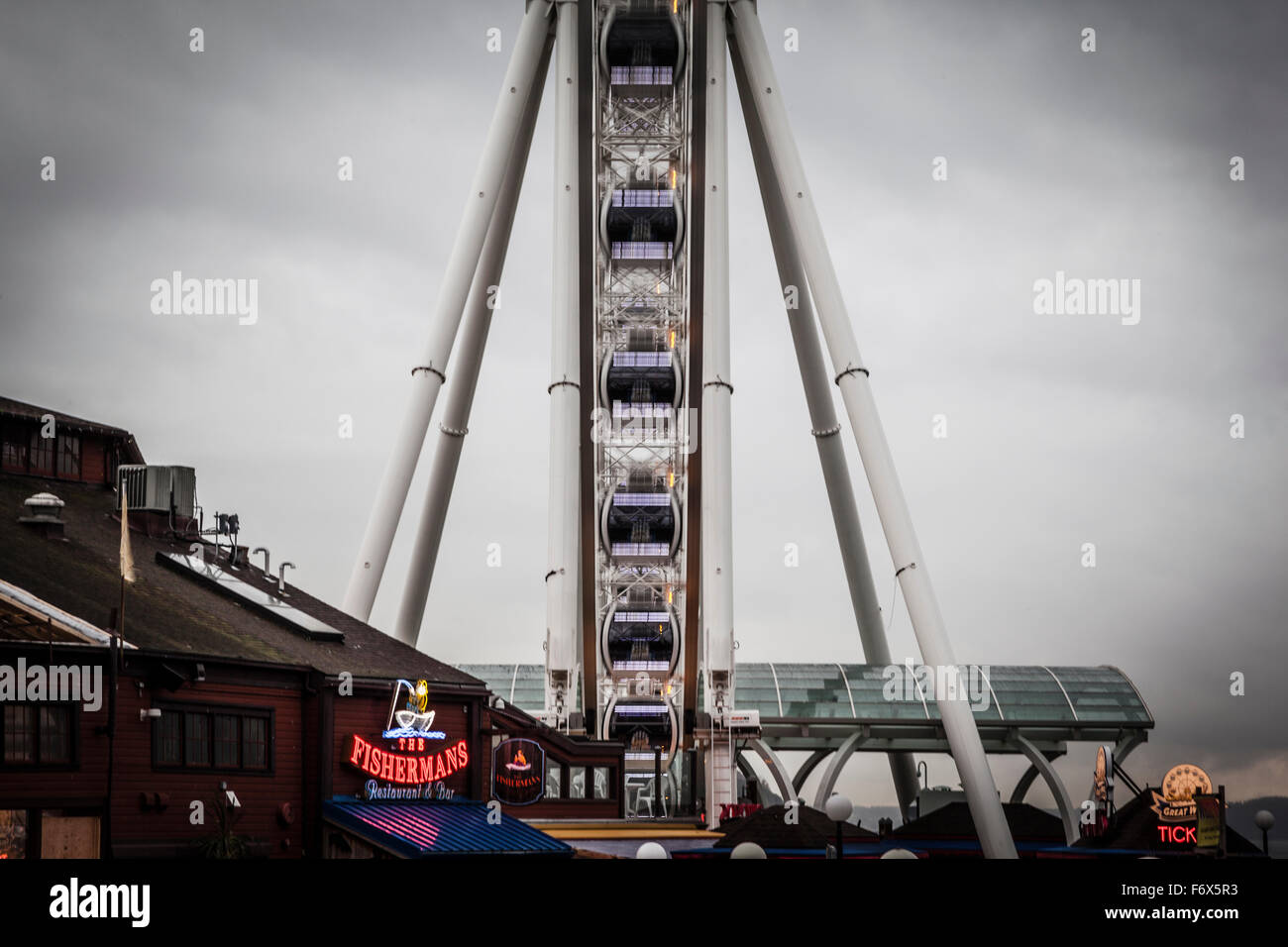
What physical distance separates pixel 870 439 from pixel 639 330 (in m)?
12.1

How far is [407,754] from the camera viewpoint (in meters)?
35.5

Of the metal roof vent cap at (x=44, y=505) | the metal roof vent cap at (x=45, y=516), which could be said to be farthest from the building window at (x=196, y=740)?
the metal roof vent cap at (x=44, y=505)

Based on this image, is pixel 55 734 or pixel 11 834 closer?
pixel 55 734

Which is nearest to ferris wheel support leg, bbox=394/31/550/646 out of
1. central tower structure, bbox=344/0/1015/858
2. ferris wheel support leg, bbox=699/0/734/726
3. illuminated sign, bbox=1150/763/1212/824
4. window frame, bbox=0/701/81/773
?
central tower structure, bbox=344/0/1015/858

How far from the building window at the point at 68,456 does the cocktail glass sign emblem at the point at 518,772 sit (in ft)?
40.1

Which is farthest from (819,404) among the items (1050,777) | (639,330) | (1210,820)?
(1210,820)

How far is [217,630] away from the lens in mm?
33656

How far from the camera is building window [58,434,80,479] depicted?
3981 centimetres

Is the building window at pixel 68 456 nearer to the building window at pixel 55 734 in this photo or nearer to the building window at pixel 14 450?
the building window at pixel 14 450

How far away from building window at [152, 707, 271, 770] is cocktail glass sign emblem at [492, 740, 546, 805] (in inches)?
366

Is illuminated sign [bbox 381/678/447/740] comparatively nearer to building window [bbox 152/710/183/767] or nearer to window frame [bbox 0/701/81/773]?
building window [bbox 152/710/183/767]

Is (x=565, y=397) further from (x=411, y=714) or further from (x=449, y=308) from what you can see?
(x=411, y=714)

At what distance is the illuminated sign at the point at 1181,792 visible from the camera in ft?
146
